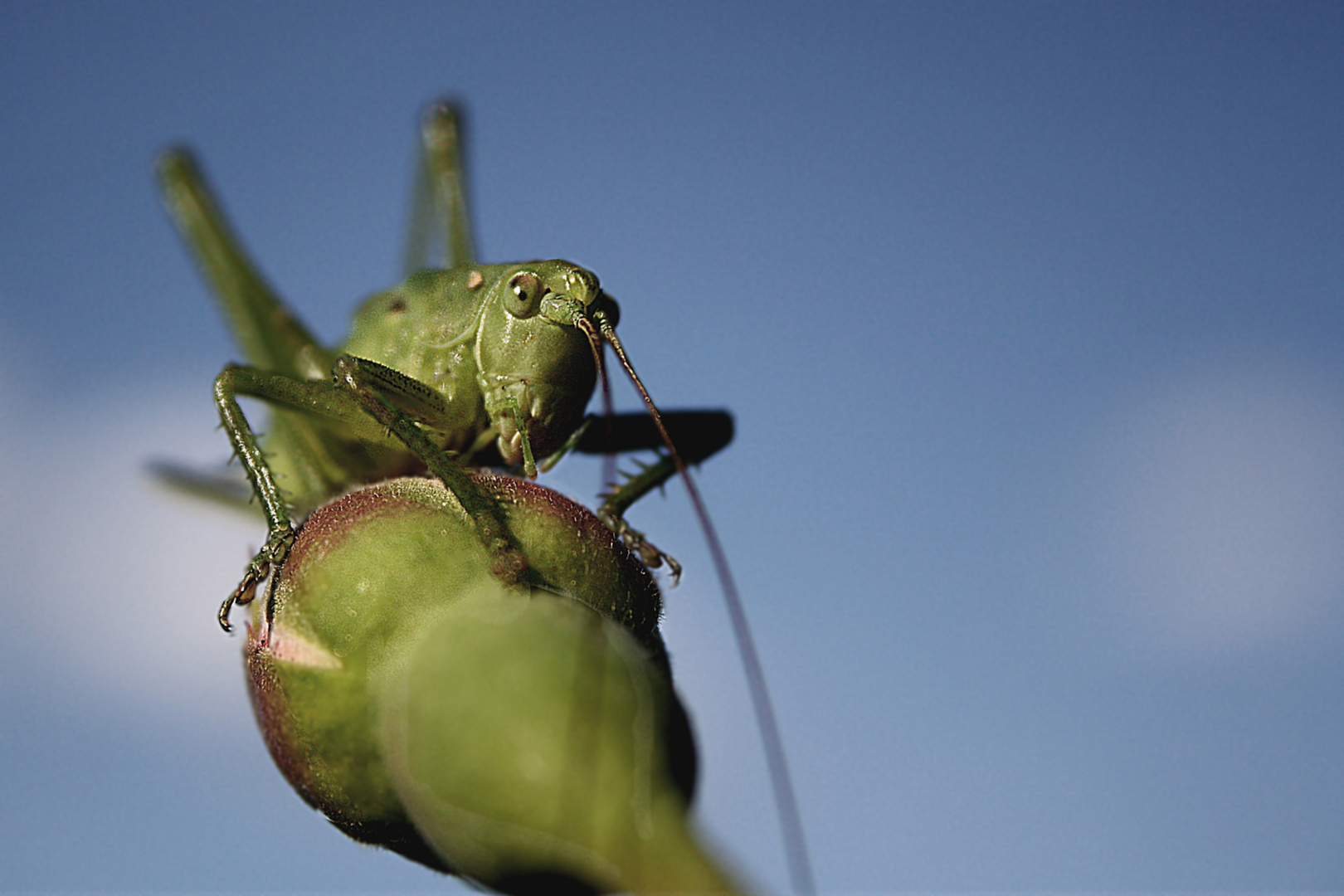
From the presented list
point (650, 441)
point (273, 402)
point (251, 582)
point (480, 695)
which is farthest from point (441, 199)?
point (480, 695)

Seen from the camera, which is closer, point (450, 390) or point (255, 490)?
point (255, 490)

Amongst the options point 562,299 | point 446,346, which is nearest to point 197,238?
point 446,346

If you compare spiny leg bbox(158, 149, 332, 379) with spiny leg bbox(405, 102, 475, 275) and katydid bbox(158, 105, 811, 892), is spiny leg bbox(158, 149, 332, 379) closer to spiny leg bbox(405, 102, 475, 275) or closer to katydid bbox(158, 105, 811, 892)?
katydid bbox(158, 105, 811, 892)

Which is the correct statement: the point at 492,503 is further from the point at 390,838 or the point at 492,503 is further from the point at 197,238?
the point at 197,238

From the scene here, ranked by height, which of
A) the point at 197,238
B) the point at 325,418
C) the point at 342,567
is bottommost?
the point at 342,567

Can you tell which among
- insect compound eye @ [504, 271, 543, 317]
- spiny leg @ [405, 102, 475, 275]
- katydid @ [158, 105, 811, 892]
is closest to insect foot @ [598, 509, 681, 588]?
katydid @ [158, 105, 811, 892]

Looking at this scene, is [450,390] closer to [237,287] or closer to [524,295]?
[524,295]

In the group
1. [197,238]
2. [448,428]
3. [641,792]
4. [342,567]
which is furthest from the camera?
[197,238]
